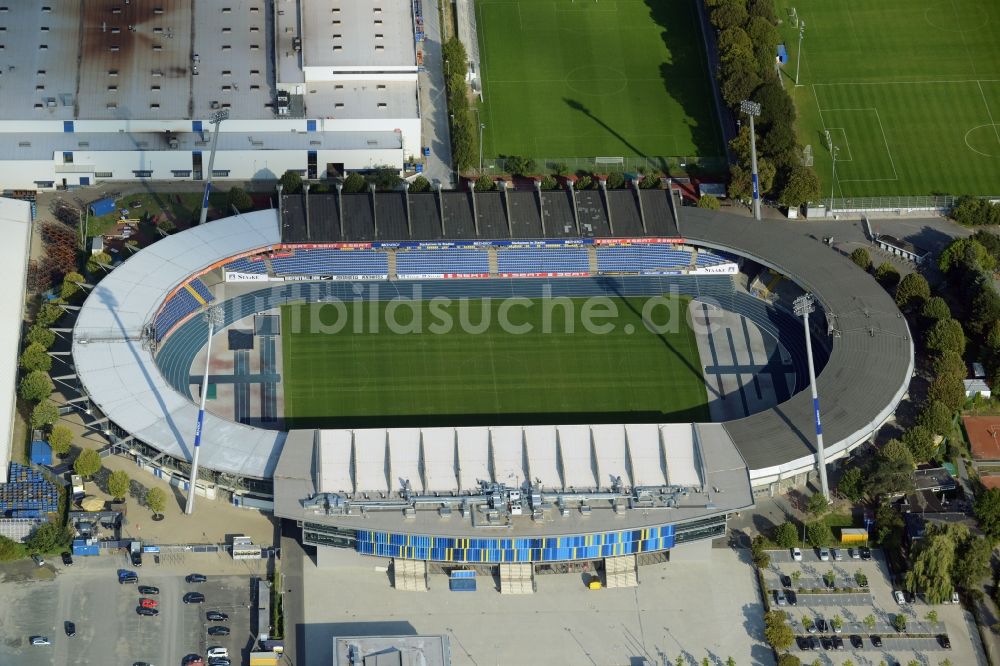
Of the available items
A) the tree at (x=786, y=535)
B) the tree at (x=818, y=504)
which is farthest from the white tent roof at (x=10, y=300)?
the tree at (x=818, y=504)

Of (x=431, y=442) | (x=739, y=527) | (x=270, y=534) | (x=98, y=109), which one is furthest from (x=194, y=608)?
(x=98, y=109)

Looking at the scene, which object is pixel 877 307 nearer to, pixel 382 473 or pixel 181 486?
pixel 382 473

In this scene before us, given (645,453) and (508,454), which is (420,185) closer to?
(508,454)

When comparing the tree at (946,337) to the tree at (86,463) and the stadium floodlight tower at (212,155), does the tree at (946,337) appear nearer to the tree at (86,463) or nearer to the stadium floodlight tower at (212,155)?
the stadium floodlight tower at (212,155)

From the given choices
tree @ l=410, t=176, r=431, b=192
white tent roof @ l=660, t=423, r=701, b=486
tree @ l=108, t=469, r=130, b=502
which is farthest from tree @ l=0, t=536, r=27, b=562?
tree @ l=410, t=176, r=431, b=192

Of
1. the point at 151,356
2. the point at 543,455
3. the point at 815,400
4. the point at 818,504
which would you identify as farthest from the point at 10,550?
the point at 815,400

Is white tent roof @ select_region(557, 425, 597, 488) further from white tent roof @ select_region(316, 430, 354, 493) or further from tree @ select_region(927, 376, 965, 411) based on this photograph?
tree @ select_region(927, 376, 965, 411)
